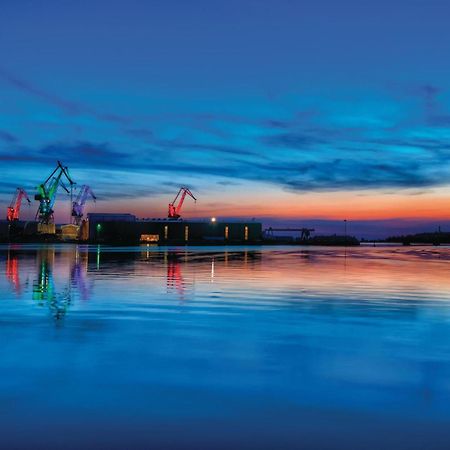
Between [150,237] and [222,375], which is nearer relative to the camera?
[222,375]

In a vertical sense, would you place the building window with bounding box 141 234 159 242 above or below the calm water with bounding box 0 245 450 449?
above

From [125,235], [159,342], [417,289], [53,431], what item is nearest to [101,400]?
[53,431]

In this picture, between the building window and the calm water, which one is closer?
the calm water

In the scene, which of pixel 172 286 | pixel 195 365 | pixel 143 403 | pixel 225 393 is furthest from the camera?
pixel 172 286

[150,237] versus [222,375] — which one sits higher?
[150,237]

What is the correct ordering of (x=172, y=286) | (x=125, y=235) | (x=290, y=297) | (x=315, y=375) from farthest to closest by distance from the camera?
(x=125, y=235) → (x=172, y=286) → (x=290, y=297) → (x=315, y=375)

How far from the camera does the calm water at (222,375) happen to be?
704 centimetres

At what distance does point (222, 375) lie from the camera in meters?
9.88

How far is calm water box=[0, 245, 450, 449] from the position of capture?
7.04 metres

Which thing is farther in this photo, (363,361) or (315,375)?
(363,361)

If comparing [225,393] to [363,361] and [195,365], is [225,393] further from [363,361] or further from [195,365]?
[363,361]

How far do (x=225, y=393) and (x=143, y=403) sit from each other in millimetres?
1393

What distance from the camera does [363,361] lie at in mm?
11219

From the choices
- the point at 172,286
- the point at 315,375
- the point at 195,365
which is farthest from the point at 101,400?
the point at 172,286
